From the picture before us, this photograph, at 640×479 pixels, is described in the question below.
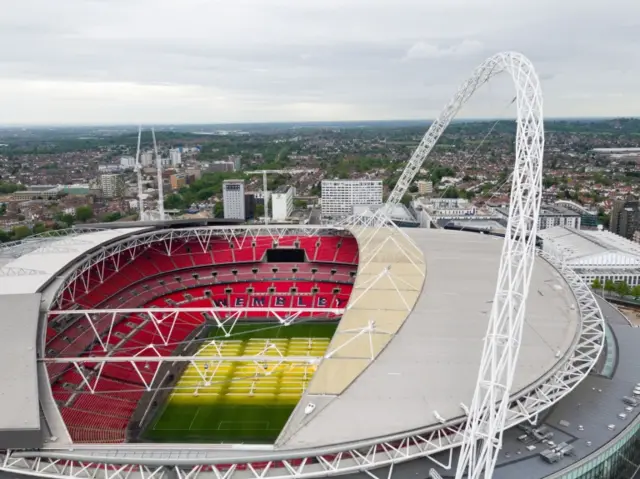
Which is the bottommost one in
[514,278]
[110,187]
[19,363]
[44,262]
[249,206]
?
[249,206]

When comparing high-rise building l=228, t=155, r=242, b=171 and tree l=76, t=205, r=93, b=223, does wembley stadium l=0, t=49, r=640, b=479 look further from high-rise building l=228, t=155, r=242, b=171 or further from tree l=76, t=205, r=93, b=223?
high-rise building l=228, t=155, r=242, b=171

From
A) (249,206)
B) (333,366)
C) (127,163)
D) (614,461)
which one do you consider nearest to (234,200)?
(249,206)

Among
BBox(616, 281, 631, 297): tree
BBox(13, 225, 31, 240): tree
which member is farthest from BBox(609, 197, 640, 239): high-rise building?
BBox(13, 225, 31, 240): tree

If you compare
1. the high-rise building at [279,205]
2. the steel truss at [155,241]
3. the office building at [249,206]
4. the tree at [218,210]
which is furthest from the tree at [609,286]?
the tree at [218,210]

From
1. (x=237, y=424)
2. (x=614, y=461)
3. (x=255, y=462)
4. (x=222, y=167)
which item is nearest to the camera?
(x=255, y=462)

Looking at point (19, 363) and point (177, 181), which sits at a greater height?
point (19, 363)

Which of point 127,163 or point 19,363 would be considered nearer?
point 19,363

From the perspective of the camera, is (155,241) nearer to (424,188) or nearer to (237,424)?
(237,424)
